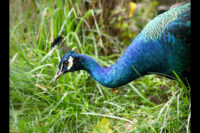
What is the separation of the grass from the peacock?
191 mm

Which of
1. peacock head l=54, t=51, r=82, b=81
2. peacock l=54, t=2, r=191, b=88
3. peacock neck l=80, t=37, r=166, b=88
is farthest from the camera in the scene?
peacock head l=54, t=51, r=82, b=81

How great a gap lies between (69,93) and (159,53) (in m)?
1.03

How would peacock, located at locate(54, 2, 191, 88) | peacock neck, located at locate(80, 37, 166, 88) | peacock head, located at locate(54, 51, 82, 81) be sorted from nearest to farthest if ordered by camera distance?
peacock, located at locate(54, 2, 191, 88) → peacock neck, located at locate(80, 37, 166, 88) → peacock head, located at locate(54, 51, 82, 81)

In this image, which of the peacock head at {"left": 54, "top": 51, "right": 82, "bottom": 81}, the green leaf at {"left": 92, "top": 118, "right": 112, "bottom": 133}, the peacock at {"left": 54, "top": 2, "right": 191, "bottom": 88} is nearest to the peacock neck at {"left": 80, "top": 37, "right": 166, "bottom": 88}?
the peacock at {"left": 54, "top": 2, "right": 191, "bottom": 88}

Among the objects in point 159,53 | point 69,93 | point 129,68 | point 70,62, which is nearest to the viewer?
point 159,53

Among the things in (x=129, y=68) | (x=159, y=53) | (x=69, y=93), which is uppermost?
(x=159, y=53)

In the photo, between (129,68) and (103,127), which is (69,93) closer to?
(103,127)

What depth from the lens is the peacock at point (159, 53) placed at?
2117 millimetres

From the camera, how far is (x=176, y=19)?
2186 millimetres

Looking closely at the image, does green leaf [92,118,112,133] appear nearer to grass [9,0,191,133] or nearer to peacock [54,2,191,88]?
grass [9,0,191,133]

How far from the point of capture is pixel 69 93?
2627 mm

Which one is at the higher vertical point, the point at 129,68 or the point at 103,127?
the point at 129,68

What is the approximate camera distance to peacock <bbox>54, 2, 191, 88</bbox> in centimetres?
212

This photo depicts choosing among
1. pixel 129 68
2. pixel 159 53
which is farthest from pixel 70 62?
pixel 159 53
